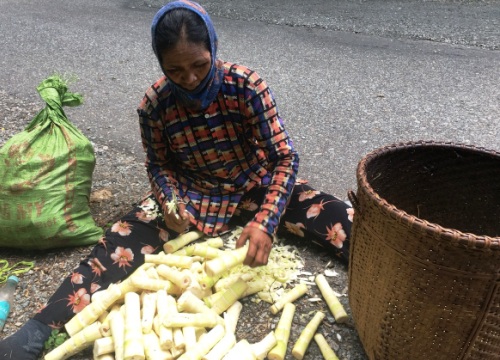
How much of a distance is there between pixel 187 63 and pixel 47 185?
3.42ft

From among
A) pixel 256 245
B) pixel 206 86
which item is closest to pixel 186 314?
pixel 256 245

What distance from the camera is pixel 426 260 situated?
1390 millimetres

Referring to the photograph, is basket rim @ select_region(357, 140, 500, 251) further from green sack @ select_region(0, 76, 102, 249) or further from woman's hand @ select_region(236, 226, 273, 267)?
green sack @ select_region(0, 76, 102, 249)

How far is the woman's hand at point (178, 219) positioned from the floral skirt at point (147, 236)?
0.55 ft

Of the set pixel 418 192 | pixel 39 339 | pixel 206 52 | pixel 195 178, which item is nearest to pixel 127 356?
pixel 39 339

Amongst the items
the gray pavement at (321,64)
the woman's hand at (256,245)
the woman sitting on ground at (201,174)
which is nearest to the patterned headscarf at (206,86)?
the woman sitting on ground at (201,174)

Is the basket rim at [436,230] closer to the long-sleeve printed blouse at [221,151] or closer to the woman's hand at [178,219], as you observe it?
the long-sleeve printed blouse at [221,151]

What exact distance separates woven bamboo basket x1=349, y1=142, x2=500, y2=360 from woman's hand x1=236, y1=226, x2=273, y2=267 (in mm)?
341

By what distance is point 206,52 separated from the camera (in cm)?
188

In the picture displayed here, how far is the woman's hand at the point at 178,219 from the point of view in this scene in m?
2.14

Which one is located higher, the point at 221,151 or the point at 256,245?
the point at 221,151

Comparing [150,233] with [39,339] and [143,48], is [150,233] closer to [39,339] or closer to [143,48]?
[39,339]

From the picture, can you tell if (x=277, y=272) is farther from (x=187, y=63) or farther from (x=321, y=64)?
(x=321, y=64)

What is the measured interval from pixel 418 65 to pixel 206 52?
12.0 feet
